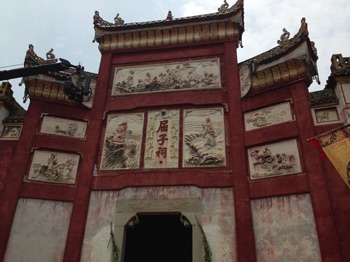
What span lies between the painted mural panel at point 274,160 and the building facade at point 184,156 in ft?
0.11

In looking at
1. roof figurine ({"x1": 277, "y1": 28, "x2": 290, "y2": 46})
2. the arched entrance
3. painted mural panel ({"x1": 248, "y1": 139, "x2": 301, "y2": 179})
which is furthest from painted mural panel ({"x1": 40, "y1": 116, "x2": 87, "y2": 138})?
roof figurine ({"x1": 277, "y1": 28, "x2": 290, "y2": 46})

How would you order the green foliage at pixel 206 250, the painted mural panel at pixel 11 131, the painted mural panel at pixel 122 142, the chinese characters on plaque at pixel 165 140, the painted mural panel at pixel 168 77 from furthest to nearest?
the painted mural panel at pixel 168 77 < the painted mural panel at pixel 11 131 < the painted mural panel at pixel 122 142 < the chinese characters on plaque at pixel 165 140 < the green foliage at pixel 206 250

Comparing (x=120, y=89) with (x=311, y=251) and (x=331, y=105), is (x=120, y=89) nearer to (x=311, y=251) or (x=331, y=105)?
(x=331, y=105)

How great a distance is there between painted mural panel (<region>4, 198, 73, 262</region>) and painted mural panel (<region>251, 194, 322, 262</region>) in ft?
20.9

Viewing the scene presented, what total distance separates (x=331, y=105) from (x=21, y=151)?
434 inches

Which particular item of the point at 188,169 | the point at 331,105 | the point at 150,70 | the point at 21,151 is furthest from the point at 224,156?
the point at 21,151

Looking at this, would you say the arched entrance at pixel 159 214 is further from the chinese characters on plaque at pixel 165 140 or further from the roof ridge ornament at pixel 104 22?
the roof ridge ornament at pixel 104 22

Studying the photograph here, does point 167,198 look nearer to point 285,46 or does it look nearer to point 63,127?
point 63,127

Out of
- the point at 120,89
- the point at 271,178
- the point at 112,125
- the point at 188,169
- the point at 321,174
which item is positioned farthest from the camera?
the point at 120,89

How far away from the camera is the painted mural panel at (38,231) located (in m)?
10.8

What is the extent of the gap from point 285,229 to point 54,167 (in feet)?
26.8

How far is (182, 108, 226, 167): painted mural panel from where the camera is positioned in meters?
11.8

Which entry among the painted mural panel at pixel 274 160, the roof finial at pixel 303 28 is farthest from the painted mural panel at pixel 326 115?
the roof finial at pixel 303 28

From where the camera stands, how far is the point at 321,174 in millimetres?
10219
